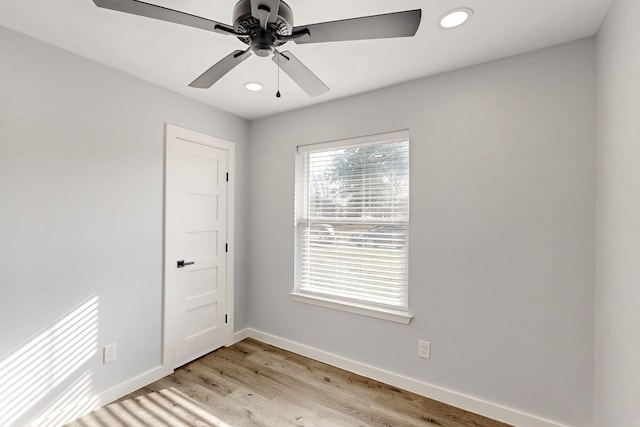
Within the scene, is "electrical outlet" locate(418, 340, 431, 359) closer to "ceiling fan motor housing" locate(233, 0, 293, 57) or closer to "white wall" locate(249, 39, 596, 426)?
"white wall" locate(249, 39, 596, 426)

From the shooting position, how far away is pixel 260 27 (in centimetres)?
118

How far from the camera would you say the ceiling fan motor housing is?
1.13m

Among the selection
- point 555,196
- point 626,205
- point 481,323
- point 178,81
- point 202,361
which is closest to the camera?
point 626,205

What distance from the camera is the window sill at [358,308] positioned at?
7.90ft

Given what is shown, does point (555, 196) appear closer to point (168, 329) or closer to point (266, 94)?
point (266, 94)

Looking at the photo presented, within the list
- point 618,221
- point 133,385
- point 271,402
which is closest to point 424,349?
point 271,402

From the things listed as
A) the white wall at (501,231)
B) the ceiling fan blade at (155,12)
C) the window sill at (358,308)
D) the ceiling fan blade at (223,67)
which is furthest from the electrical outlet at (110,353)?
the ceiling fan blade at (155,12)

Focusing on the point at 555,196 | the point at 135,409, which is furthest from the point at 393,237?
the point at 135,409

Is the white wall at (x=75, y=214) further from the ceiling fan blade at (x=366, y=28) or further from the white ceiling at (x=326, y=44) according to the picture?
the ceiling fan blade at (x=366, y=28)

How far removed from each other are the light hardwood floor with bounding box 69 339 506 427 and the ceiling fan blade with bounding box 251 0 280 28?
233cm

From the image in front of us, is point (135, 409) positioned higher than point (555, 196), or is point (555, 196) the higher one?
point (555, 196)

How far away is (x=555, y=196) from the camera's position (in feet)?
6.11

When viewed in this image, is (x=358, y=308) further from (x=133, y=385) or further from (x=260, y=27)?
(x=260, y=27)

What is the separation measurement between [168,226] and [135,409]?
1.37m
